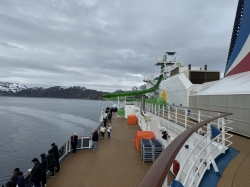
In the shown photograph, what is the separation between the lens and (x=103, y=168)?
8.80 metres

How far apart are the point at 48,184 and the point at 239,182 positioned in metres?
6.30

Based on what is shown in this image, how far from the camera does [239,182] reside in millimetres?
3361

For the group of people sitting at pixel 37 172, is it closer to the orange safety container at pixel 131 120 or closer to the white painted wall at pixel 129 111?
the orange safety container at pixel 131 120

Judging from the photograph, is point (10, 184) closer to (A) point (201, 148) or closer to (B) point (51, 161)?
(B) point (51, 161)

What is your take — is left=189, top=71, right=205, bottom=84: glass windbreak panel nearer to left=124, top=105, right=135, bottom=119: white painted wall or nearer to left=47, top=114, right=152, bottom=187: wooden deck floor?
left=124, top=105, right=135, bottom=119: white painted wall

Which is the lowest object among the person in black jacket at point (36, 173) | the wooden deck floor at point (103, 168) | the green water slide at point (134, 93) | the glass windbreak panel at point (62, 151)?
the wooden deck floor at point (103, 168)

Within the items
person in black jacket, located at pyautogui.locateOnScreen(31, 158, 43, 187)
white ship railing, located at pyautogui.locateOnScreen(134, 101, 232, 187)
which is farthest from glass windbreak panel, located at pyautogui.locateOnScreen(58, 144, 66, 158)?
white ship railing, located at pyautogui.locateOnScreen(134, 101, 232, 187)

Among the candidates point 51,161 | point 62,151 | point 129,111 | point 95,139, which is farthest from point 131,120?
point 51,161

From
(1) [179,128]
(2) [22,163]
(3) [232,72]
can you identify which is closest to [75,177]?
(1) [179,128]

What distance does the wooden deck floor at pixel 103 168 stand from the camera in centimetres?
750

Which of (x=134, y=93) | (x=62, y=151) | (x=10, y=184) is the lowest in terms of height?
(x=62, y=151)

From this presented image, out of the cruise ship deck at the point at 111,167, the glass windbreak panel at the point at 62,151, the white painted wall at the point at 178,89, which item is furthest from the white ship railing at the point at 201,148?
the white painted wall at the point at 178,89

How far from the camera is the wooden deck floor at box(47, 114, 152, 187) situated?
295 inches

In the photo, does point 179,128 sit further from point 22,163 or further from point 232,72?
point 22,163
